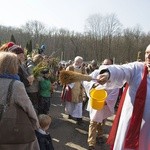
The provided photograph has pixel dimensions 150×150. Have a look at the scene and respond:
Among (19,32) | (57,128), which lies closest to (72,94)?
(57,128)

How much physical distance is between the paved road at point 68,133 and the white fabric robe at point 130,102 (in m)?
3.53

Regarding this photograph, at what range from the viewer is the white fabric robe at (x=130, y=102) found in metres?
3.95

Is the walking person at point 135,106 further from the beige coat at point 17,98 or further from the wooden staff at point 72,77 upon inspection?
the beige coat at point 17,98

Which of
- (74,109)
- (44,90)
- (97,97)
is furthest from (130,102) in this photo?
(74,109)

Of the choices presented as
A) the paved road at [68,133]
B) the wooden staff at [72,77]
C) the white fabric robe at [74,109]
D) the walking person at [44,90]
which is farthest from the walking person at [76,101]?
the wooden staff at [72,77]

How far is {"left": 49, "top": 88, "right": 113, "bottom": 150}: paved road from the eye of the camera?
7686 millimetres

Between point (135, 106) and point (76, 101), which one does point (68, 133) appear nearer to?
point (76, 101)

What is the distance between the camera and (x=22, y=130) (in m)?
3.93

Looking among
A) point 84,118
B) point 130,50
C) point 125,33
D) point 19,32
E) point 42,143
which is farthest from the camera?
point 19,32

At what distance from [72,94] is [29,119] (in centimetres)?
590

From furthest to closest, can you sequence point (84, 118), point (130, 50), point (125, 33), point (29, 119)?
1. point (125, 33)
2. point (130, 50)
3. point (84, 118)
4. point (29, 119)

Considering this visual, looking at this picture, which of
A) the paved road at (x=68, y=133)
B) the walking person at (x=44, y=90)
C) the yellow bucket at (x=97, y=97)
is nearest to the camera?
the yellow bucket at (x=97, y=97)

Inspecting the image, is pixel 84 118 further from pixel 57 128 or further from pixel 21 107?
pixel 21 107

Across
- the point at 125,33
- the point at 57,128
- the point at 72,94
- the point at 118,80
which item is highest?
the point at 125,33
